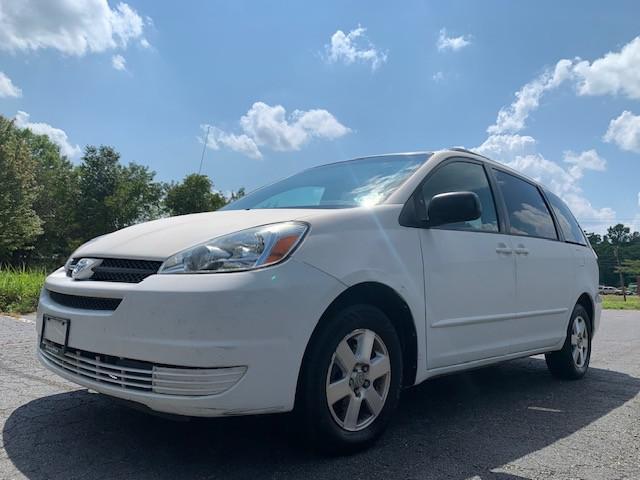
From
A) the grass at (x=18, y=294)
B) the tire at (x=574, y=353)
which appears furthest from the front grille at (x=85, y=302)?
the grass at (x=18, y=294)

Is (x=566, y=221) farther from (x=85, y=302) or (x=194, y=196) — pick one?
(x=194, y=196)

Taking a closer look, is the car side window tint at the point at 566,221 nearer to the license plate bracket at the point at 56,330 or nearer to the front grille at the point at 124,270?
the front grille at the point at 124,270

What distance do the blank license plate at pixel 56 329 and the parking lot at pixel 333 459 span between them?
0.53m

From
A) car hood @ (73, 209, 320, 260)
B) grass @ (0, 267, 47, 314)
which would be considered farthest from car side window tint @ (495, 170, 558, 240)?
grass @ (0, 267, 47, 314)

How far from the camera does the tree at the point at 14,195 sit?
3219 cm

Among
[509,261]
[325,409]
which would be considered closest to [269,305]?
[325,409]

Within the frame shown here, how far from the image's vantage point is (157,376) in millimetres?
2338

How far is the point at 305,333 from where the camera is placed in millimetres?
2453

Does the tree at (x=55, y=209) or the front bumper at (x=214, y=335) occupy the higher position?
the tree at (x=55, y=209)

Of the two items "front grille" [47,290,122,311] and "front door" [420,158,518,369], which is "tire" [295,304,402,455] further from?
"front grille" [47,290,122,311]

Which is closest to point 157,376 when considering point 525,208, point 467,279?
point 467,279

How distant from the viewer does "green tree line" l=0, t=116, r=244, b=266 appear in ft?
141

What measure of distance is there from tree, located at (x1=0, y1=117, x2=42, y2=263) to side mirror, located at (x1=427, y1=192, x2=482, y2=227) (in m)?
34.1

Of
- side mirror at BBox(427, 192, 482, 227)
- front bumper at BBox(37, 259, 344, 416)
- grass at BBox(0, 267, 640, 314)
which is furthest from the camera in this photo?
grass at BBox(0, 267, 640, 314)
